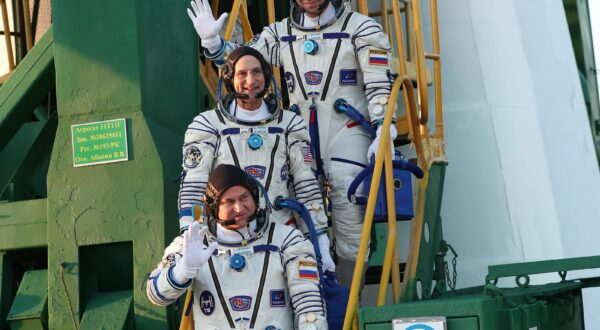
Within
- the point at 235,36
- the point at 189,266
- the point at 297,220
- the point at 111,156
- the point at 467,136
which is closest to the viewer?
the point at 189,266

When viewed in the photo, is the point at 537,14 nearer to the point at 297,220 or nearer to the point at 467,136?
the point at 467,136

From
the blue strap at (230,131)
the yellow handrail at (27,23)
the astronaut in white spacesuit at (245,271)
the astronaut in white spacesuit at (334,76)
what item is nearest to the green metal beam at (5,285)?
the astronaut in white spacesuit at (334,76)

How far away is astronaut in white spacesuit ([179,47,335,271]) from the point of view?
564 centimetres

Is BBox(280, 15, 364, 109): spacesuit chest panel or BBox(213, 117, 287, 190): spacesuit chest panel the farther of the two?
BBox(280, 15, 364, 109): spacesuit chest panel

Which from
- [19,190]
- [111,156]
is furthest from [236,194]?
[19,190]

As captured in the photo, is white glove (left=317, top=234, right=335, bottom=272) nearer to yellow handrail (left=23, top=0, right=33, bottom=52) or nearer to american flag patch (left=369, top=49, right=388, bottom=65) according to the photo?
american flag patch (left=369, top=49, right=388, bottom=65)

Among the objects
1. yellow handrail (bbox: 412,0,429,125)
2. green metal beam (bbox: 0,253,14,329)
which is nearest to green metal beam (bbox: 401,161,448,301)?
yellow handrail (bbox: 412,0,429,125)

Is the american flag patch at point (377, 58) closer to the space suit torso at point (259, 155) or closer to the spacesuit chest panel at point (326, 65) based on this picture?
the spacesuit chest panel at point (326, 65)

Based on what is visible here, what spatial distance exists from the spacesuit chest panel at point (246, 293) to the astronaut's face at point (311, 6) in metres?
1.75

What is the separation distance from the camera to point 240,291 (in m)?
5.01

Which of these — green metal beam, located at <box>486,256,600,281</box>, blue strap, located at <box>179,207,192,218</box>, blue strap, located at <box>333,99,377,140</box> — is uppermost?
blue strap, located at <box>333,99,377,140</box>

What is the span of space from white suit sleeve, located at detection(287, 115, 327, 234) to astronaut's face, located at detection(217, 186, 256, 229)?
787mm

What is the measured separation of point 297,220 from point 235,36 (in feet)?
7.10

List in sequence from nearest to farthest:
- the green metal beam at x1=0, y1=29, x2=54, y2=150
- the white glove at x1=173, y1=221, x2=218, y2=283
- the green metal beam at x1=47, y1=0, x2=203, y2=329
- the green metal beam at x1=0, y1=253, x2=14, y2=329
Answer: the white glove at x1=173, y1=221, x2=218, y2=283, the green metal beam at x1=47, y1=0, x2=203, y2=329, the green metal beam at x1=0, y1=253, x2=14, y2=329, the green metal beam at x1=0, y1=29, x2=54, y2=150
